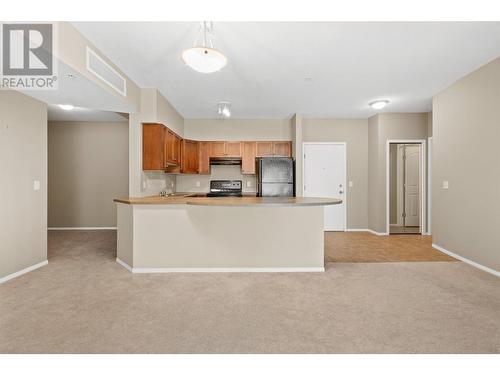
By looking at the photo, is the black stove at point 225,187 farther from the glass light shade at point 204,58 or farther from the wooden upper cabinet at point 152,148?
the glass light shade at point 204,58

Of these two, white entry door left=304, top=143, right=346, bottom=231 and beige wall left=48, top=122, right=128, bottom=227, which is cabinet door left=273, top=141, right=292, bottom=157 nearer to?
white entry door left=304, top=143, right=346, bottom=231

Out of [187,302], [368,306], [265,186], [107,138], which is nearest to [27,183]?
[187,302]

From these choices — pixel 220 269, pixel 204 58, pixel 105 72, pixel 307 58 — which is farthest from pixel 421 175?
pixel 105 72

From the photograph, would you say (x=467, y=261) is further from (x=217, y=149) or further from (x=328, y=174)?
(x=217, y=149)

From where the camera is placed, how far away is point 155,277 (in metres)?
3.08

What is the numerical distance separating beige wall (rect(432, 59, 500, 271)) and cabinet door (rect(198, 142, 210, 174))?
426 cm

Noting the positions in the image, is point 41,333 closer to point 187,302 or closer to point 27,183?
point 187,302

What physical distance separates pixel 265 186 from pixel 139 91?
2804mm

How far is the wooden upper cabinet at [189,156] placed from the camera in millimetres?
5391

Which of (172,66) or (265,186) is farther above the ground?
(172,66)

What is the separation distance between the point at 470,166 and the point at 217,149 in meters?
4.38

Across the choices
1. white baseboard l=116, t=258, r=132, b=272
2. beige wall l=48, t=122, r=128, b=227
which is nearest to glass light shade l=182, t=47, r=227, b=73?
white baseboard l=116, t=258, r=132, b=272

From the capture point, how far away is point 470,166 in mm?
3518

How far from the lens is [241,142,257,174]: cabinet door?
5816 mm
